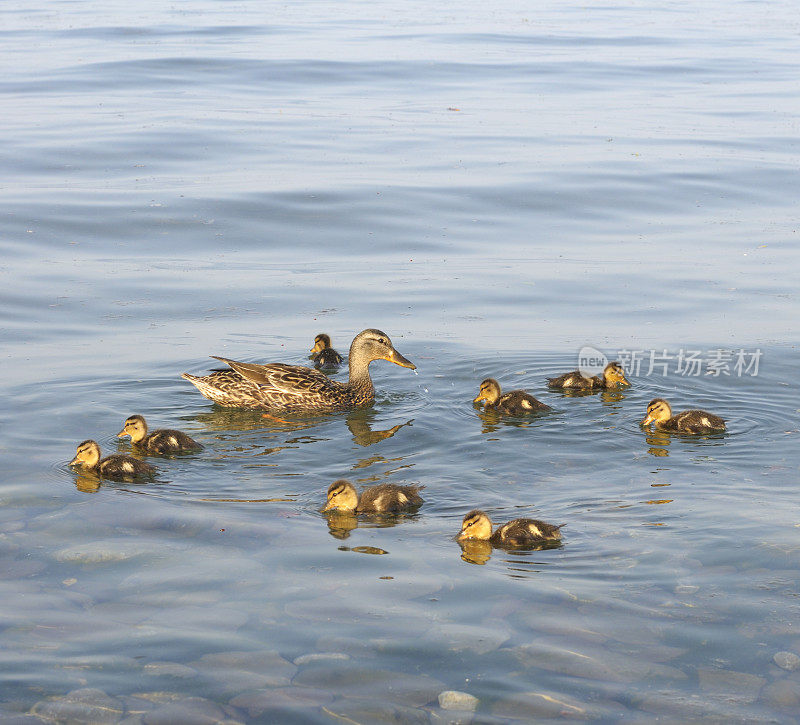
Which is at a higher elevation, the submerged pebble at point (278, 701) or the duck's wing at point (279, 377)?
the duck's wing at point (279, 377)

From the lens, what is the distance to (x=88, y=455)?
26.1 feet

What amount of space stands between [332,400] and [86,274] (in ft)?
16.1

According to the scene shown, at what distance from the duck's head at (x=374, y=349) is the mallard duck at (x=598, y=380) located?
1356 mm

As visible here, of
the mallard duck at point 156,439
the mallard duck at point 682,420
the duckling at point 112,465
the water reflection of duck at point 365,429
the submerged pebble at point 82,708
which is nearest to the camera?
the submerged pebble at point 82,708

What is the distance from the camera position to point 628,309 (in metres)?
12.4

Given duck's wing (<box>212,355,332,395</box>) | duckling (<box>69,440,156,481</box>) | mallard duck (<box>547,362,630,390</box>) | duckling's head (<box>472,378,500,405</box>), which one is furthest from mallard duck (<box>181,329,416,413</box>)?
duckling (<box>69,440,156,481</box>)

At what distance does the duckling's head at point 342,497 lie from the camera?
7191 mm

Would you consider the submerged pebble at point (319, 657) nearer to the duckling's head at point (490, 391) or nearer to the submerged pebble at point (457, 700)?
the submerged pebble at point (457, 700)

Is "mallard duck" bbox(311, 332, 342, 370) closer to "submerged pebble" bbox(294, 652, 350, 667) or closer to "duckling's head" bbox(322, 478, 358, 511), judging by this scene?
"duckling's head" bbox(322, 478, 358, 511)

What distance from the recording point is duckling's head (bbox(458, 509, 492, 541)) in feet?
22.1

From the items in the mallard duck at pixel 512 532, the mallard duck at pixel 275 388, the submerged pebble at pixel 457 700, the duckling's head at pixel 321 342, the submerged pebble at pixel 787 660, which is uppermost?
the duckling's head at pixel 321 342

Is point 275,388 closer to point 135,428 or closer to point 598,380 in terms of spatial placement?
point 135,428

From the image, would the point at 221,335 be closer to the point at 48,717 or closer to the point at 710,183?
the point at 48,717

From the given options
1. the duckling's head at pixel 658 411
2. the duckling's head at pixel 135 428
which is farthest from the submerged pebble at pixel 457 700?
the duckling's head at pixel 658 411
